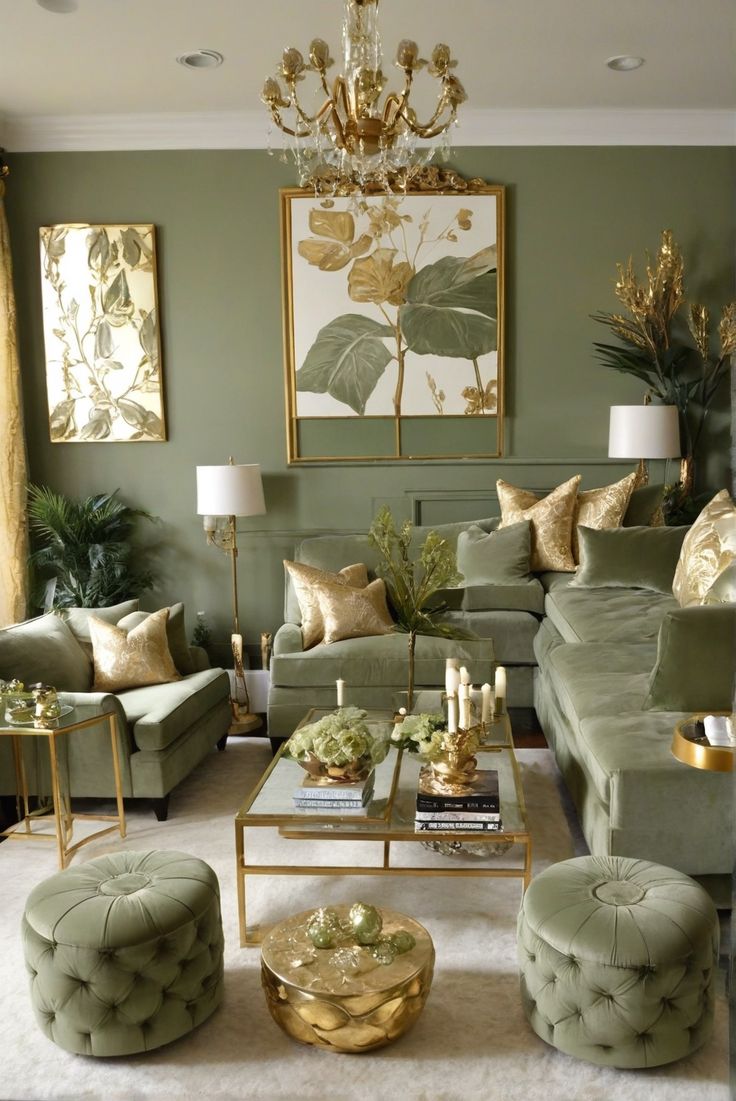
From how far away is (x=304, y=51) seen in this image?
4.17m

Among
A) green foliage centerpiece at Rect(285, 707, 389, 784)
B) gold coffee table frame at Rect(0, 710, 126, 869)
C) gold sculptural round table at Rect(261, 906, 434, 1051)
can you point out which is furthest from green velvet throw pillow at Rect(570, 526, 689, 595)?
gold sculptural round table at Rect(261, 906, 434, 1051)

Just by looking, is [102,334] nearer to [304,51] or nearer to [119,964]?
[304,51]

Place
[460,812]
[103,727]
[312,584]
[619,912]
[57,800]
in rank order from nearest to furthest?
[619,912] → [460,812] → [57,800] → [103,727] → [312,584]

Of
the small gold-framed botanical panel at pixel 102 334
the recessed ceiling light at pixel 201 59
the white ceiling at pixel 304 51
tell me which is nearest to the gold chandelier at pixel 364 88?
the white ceiling at pixel 304 51

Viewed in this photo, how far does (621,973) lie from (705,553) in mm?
2321

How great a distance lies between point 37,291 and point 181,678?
2.64m

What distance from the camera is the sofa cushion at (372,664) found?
166 inches

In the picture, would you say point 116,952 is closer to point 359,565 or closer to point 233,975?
point 233,975

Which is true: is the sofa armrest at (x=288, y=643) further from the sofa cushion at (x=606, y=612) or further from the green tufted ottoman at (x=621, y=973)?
the green tufted ottoman at (x=621, y=973)

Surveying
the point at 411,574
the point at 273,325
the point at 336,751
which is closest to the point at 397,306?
the point at 273,325

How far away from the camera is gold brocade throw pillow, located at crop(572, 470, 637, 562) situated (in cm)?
499

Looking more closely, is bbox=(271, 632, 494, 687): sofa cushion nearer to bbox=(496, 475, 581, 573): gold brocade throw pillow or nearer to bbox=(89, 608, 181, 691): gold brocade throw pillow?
bbox=(89, 608, 181, 691): gold brocade throw pillow

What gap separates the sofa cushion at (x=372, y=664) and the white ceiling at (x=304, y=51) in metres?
2.71

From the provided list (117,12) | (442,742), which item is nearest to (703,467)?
(442,742)
